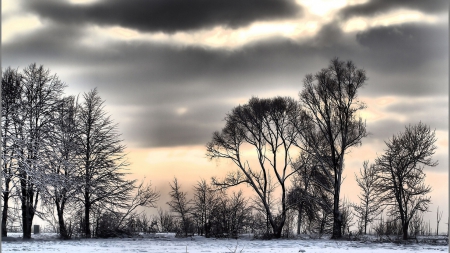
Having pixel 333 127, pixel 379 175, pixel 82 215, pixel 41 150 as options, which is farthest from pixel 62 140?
pixel 379 175

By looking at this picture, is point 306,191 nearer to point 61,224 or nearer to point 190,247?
point 190,247

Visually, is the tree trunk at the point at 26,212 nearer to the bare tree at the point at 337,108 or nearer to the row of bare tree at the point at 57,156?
the row of bare tree at the point at 57,156

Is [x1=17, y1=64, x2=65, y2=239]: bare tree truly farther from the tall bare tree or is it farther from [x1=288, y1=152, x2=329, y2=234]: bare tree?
[x1=288, y1=152, x2=329, y2=234]: bare tree

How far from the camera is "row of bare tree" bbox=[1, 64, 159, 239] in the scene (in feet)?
78.0

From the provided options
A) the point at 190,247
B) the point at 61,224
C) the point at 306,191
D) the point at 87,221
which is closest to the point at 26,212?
the point at 61,224

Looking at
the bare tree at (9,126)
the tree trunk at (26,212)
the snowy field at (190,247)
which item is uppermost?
the bare tree at (9,126)

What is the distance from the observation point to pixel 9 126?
81.7 feet

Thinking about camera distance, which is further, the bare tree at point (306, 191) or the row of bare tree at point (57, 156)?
the bare tree at point (306, 191)

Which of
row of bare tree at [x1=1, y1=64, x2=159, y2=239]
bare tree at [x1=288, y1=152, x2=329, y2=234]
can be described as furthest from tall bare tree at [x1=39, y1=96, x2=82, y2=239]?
bare tree at [x1=288, y1=152, x2=329, y2=234]

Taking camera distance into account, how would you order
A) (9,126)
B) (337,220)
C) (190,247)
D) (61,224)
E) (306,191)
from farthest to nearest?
(306,191) < (337,220) < (61,224) < (9,126) < (190,247)

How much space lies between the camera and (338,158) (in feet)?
100

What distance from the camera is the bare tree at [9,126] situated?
894 inches

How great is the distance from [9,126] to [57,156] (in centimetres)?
288

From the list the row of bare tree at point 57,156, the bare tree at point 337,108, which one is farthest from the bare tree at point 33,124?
the bare tree at point 337,108
